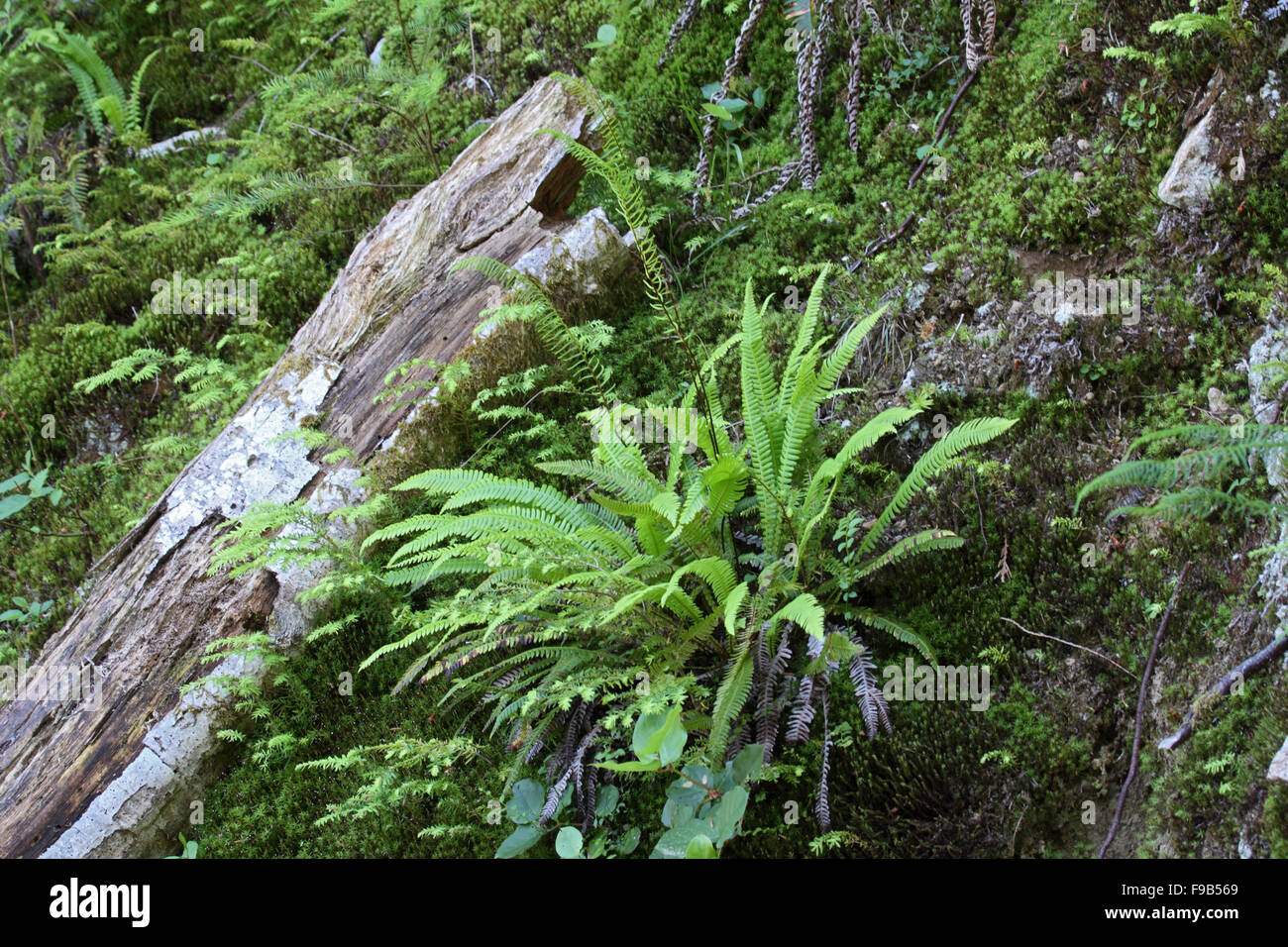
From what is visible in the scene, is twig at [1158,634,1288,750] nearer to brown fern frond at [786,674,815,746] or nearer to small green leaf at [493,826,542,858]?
brown fern frond at [786,674,815,746]

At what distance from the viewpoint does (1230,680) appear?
311 centimetres

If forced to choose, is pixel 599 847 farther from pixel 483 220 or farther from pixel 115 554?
pixel 483 220

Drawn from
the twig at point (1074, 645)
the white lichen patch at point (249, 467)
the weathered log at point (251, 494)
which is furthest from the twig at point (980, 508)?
the white lichen patch at point (249, 467)

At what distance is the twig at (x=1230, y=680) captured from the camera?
3068 millimetres

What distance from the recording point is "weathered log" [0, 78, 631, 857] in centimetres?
421

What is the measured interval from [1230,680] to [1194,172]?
2.52 meters

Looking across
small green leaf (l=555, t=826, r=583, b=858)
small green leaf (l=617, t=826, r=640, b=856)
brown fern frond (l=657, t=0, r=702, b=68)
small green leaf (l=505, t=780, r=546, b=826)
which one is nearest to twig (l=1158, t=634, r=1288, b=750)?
small green leaf (l=617, t=826, r=640, b=856)

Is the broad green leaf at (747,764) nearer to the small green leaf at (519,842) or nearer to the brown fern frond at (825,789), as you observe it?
the brown fern frond at (825,789)

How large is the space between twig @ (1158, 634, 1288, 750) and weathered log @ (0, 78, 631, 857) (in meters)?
4.01

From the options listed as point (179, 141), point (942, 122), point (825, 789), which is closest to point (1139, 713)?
point (825, 789)

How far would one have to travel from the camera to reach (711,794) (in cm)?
333

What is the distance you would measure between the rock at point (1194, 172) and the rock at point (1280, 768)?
2684mm

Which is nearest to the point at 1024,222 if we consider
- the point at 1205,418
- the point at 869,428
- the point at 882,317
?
the point at 882,317

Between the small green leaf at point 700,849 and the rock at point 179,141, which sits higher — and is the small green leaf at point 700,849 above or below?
below
